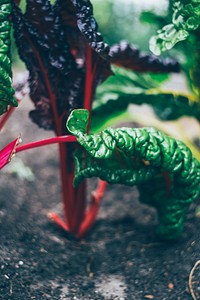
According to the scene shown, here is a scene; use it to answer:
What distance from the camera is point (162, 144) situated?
1.65 metres

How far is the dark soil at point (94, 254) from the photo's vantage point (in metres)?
1.68

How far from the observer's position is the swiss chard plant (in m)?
1.59

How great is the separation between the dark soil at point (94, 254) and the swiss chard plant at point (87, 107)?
0.35 ft

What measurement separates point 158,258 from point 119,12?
3.06 meters

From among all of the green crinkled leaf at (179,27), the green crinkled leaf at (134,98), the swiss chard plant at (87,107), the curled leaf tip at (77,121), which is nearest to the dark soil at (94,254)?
the swiss chard plant at (87,107)

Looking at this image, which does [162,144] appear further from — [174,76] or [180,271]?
[174,76]

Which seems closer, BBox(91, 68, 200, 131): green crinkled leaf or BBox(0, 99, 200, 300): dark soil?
BBox(0, 99, 200, 300): dark soil

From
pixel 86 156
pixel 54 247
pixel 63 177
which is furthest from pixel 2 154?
pixel 54 247

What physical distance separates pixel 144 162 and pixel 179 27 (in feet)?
1.77

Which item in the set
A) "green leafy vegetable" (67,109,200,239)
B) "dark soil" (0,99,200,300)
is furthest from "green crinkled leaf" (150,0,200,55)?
"dark soil" (0,99,200,300)

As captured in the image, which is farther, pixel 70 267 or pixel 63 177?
pixel 63 177

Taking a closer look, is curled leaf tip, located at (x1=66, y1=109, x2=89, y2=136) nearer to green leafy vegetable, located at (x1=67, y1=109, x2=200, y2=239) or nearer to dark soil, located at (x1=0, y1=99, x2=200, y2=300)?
green leafy vegetable, located at (x1=67, y1=109, x2=200, y2=239)

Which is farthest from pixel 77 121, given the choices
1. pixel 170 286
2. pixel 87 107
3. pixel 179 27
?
pixel 170 286

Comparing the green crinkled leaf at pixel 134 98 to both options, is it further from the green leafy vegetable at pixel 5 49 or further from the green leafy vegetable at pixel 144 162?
the green leafy vegetable at pixel 5 49
